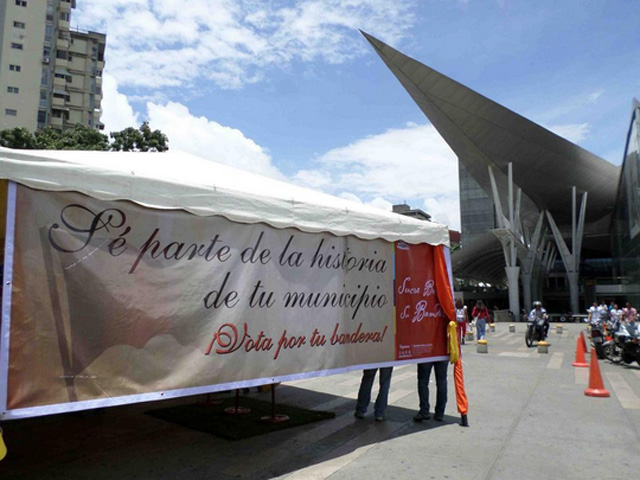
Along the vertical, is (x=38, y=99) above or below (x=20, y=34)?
below

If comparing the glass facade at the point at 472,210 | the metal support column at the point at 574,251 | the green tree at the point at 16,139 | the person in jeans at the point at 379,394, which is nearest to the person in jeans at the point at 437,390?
the person in jeans at the point at 379,394

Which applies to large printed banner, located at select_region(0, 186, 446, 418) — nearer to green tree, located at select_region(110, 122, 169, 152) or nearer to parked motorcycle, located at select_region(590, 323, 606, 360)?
parked motorcycle, located at select_region(590, 323, 606, 360)

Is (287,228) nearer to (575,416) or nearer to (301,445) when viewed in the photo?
(301,445)

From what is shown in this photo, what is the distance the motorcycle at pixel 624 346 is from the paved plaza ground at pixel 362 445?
397 centimetres

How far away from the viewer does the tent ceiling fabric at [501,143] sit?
3784 cm

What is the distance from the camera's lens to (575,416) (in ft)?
23.1

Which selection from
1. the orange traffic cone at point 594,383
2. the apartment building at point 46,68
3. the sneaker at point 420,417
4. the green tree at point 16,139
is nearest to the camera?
the sneaker at point 420,417

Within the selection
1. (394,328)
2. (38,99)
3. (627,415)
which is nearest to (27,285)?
(394,328)

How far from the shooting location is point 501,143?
42562 mm

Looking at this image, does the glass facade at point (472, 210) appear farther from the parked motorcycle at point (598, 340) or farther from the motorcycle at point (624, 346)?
the motorcycle at point (624, 346)

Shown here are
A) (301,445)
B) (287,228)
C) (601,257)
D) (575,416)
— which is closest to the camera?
(287,228)

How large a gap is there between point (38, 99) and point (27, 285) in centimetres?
5938

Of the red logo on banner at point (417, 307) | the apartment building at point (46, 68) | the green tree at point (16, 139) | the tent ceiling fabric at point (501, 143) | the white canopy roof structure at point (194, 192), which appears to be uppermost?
the apartment building at point (46, 68)

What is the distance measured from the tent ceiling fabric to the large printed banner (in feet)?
115
